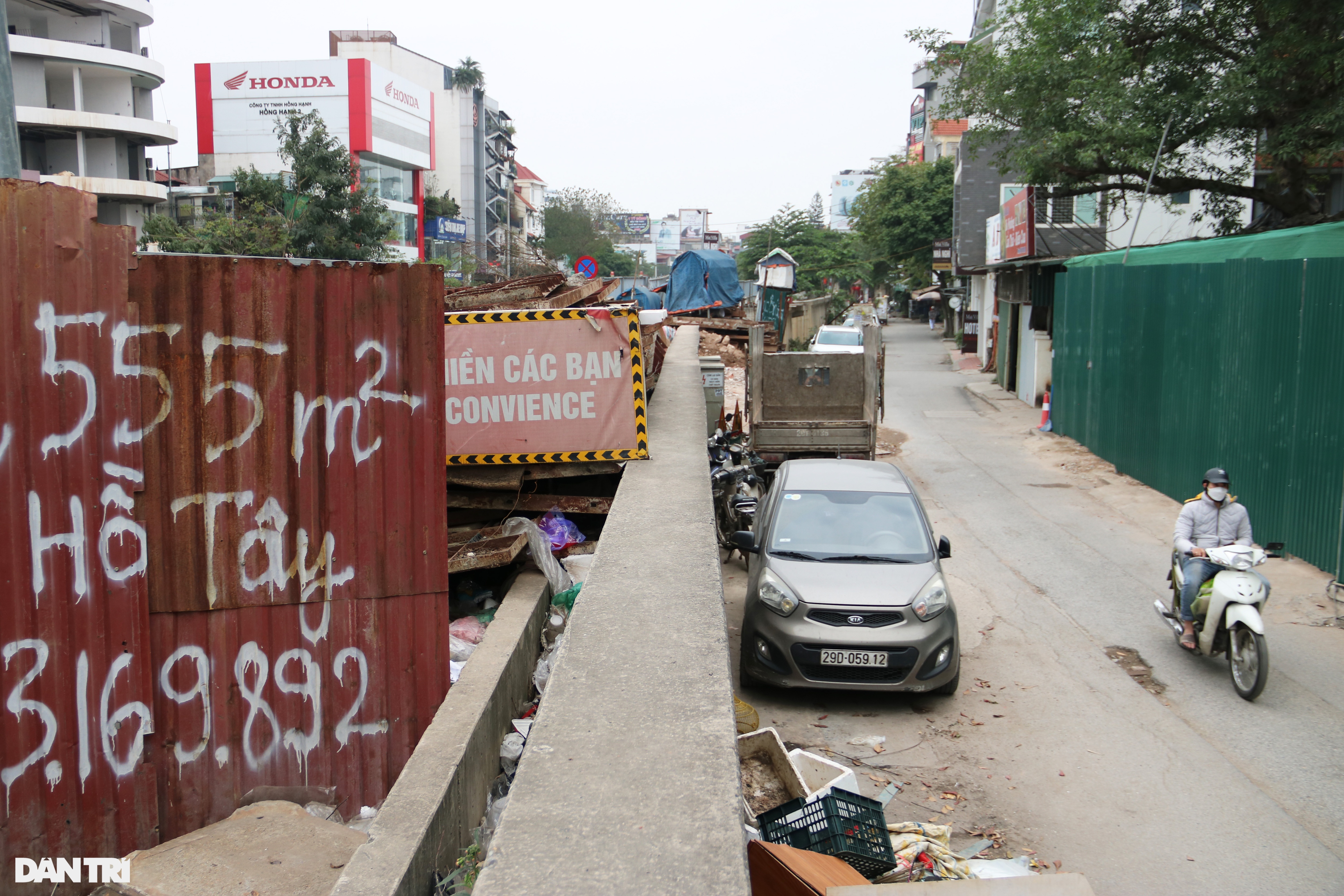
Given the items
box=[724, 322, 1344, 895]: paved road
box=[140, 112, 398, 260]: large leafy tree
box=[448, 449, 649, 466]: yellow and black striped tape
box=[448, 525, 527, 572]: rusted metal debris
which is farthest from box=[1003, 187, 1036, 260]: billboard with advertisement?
box=[140, 112, 398, 260]: large leafy tree

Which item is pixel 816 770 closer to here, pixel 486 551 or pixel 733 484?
pixel 486 551

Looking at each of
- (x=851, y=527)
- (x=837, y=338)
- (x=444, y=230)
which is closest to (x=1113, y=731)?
(x=851, y=527)

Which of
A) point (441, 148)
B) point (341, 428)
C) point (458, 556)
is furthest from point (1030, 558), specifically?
point (441, 148)

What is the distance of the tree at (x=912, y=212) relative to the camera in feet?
174

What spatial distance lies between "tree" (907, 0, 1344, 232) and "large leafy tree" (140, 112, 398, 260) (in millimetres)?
27021

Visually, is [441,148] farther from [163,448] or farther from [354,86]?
[163,448]

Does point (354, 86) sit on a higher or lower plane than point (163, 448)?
higher

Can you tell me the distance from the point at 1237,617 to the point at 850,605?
2967 mm

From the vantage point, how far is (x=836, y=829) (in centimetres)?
458

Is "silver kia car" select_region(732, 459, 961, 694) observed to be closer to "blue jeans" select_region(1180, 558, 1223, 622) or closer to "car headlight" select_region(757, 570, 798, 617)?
"car headlight" select_region(757, 570, 798, 617)

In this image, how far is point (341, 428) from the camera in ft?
17.6

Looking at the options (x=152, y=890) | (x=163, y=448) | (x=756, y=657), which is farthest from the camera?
(x=756, y=657)

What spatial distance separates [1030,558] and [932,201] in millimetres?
44248

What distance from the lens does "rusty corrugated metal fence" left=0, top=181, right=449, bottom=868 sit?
4.84 m
